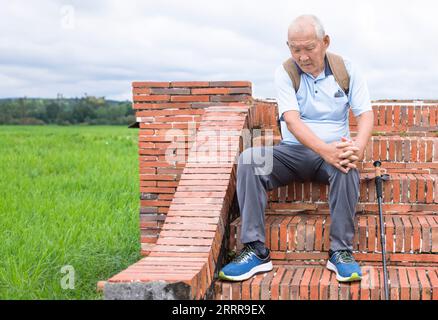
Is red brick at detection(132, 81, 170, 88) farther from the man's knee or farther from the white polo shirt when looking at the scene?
the man's knee

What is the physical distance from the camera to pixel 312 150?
4.04 meters

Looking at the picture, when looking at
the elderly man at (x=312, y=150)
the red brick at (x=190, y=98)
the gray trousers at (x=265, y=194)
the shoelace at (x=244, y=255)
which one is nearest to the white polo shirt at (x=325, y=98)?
the elderly man at (x=312, y=150)

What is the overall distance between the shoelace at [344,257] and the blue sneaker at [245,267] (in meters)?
0.44

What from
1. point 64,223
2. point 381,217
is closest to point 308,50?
point 381,217

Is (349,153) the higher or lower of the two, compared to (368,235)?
higher

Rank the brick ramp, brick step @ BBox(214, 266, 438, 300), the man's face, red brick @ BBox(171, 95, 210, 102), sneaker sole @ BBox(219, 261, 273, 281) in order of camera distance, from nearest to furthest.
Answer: the brick ramp → brick step @ BBox(214, 266, 438, 300) → sneaker sole @ BBox(219, 261, 273, 281) → the man's face → red brick @ BBox(171, 95, 210, 102)

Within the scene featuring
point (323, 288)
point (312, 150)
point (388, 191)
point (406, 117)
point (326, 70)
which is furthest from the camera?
point (406, 117)

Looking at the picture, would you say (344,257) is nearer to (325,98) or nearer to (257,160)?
(257,160)

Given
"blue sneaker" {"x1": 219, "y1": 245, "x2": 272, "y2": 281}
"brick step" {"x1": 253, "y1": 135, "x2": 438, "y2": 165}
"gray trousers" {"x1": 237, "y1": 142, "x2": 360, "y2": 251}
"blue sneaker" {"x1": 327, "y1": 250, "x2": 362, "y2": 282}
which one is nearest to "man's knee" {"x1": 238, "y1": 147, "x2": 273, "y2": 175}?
"gray trousers" {"x1": 237, "y1": 142, "x2": 360, "y2": 251}

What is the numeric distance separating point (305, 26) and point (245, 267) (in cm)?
150

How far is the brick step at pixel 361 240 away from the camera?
13.1 feet

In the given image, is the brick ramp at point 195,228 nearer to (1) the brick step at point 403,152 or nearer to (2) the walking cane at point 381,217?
(1) the brick step at point 403,152

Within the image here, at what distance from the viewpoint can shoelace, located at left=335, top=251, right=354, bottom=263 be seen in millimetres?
3771
